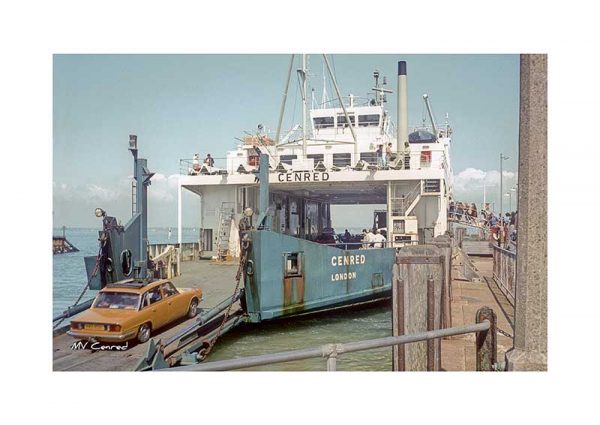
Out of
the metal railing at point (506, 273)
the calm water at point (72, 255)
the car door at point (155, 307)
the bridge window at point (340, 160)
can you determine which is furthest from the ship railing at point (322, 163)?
the car door at point (155, 307)

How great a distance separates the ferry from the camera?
8.84 m

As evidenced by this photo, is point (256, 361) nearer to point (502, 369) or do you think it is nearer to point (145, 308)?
point (502, 369)

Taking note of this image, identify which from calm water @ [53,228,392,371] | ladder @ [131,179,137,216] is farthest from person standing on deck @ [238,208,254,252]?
ladder @ [131,179,137,216]

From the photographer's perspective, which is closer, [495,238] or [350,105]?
[495,238]

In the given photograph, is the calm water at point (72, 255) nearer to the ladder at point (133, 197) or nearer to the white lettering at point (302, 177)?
the ladder at point (133, 197)

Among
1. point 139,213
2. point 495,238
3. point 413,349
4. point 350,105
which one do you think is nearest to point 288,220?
point 350,105

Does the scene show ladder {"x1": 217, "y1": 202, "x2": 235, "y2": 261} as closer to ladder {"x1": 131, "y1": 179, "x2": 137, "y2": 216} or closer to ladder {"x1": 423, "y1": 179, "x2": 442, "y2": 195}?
ladder {"x1": 131, "y1": 179, "x2": 137, "y2": 216}

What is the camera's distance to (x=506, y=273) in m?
9.16

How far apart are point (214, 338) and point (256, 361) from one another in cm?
451

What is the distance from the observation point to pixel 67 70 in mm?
6105

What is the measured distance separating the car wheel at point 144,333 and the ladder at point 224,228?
6.39 metres

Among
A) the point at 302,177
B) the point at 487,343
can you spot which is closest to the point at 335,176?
the point at 302,177

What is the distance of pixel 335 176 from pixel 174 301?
23.1ft

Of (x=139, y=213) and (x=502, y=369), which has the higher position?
(x=139, y=213)
